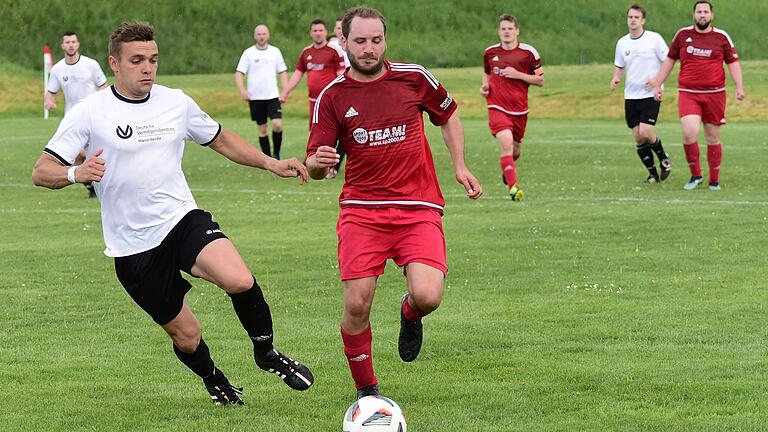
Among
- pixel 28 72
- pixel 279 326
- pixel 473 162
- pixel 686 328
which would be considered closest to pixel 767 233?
pixel 686 328

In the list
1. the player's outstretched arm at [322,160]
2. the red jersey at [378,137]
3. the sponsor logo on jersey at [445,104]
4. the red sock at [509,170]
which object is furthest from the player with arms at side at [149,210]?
the red sock at [509,170]

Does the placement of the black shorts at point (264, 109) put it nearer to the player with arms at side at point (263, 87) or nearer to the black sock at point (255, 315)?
the player with arms at side at point (263, 87)

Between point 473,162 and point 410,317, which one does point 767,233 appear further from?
point 473,162

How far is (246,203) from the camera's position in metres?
18.6

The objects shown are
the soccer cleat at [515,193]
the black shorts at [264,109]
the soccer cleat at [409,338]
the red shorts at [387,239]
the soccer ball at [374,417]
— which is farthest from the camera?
the black shorts at [264,109]

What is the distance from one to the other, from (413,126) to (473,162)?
17317 millimetres

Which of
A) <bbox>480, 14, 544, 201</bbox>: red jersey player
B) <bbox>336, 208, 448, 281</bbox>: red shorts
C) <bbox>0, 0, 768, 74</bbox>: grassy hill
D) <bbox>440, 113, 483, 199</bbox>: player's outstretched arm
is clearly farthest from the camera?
<bbox>0, 0, 768, 74</bbox>: grassy hill

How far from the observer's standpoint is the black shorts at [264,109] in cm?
2520

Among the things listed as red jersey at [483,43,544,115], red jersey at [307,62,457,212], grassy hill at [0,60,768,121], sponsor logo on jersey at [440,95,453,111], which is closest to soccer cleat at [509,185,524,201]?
red jersey at [483,43,544,115]

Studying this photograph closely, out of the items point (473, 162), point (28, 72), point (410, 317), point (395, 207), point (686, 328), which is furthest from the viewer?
point (28, 72)

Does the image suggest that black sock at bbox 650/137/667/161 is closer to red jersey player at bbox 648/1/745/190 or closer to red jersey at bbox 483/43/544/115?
red jersey player at bbox 648/1/745/190

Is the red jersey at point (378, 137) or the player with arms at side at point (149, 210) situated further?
the red jersey at point (378, 137)

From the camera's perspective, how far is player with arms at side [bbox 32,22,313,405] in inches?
290

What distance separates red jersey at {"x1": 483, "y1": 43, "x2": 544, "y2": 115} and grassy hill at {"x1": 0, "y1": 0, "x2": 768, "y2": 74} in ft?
168
